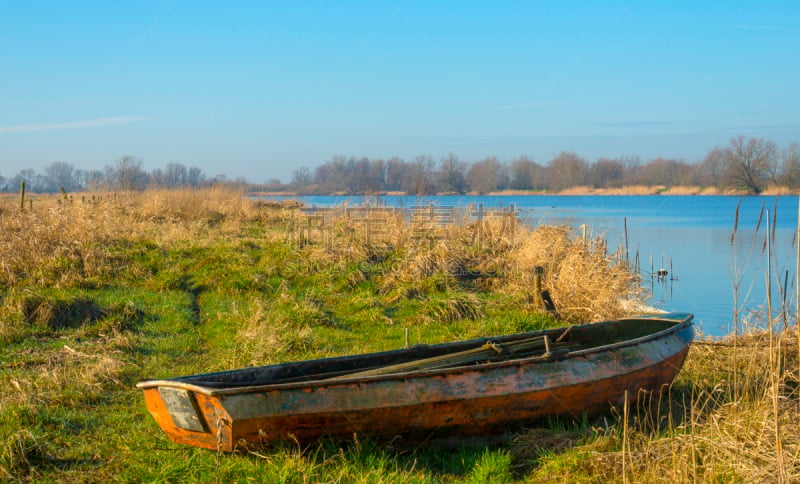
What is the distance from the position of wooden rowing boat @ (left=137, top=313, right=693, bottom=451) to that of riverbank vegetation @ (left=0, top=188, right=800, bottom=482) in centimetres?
19

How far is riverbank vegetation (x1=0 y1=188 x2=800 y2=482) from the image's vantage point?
16.1ft

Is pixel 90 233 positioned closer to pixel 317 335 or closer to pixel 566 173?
pixel 317 335

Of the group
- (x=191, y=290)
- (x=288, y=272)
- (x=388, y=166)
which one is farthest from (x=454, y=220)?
(x=388, y=166)

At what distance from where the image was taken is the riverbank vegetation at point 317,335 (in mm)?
4910

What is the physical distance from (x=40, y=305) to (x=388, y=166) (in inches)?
816

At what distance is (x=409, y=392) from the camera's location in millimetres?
5191

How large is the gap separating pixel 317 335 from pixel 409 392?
13.3 feet

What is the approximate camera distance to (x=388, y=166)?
1145 inches

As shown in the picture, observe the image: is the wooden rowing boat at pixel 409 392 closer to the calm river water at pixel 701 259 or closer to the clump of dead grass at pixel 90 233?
the calm river water at pixel 701 259

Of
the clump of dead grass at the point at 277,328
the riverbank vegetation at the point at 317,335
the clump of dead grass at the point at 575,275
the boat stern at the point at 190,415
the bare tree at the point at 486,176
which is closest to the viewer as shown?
the boat stern at the point at 190,415

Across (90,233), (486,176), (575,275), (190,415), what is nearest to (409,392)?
(190,415)

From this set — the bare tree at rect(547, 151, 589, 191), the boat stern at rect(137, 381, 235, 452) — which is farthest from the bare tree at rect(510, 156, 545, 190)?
the boat stern at rect(137, 381, 235, 452)

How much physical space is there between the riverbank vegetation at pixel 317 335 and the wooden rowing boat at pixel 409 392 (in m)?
0.19

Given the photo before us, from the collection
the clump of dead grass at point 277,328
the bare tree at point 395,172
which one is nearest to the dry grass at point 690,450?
the clump of dead grass at point 277,328
